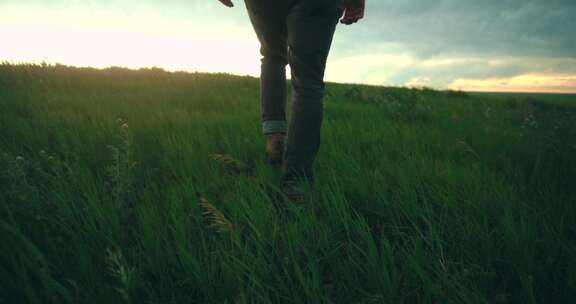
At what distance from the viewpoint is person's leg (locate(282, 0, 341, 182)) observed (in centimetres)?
141

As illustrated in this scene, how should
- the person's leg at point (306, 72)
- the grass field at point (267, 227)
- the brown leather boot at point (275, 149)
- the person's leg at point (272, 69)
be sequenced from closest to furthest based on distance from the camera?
the grass field at point (267, 227)
the person's leg at point (306, 72)
the person's leg at point (272, 69)
the brown leather boot at point (275, 149)

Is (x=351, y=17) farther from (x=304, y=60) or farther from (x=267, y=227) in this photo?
(x=267, y=227)

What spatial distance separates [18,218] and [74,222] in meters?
0.21

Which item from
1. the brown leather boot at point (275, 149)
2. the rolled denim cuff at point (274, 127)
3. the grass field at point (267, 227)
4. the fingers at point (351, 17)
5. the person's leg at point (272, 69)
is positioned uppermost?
the fingers at point (351, 17)

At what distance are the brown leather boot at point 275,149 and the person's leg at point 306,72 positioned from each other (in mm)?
393

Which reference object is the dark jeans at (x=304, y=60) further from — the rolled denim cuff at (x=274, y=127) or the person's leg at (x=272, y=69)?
the rolled denim cuff at (x=274, y=127)

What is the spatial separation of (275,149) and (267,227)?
2.86 ft

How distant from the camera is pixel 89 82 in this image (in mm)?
4758

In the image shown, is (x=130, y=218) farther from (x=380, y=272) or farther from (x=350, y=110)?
(x=350, y=110)

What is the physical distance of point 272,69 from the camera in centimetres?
188

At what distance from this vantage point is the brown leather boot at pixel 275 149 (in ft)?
6.16

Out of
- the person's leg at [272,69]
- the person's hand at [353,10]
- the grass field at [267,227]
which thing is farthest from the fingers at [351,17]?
the grass field at [267,227]

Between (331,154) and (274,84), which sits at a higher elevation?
(274,84)

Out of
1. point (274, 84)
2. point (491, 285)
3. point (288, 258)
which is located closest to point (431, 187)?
point (491, 285)
